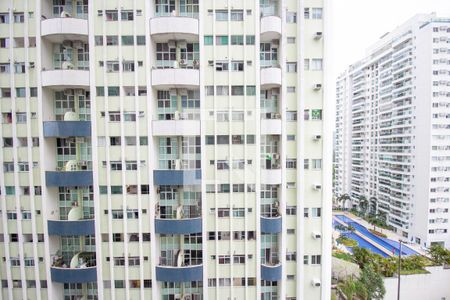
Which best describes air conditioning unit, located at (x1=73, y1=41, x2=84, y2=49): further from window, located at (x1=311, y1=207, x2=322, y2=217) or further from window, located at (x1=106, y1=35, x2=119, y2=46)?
window, located at (x1=311, y1=207, x2=322, y2=217)

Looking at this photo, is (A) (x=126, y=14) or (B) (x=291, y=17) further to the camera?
(B) (x=291, y=17)

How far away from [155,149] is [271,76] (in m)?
2.90

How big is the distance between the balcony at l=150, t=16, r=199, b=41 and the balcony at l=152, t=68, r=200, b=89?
0.75 meters

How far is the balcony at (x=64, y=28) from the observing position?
4066mm

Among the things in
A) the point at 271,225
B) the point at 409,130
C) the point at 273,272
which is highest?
the point at 409,130

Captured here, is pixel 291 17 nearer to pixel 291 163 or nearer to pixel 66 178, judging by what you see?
pixel 291 163

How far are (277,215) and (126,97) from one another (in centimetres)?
411

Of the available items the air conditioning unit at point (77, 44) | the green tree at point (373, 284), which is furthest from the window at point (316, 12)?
the green tree at point (373, 284)

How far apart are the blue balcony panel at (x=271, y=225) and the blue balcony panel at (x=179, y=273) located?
5.28ft

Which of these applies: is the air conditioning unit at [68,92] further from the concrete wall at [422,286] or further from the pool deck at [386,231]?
the pool deck at [386,231]

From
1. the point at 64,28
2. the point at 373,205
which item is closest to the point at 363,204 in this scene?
the point at 373,205

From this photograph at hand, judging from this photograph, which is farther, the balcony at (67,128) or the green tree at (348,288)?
the green tree at (348,288)

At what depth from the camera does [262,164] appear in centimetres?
437

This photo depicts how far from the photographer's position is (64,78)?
13.4ft
